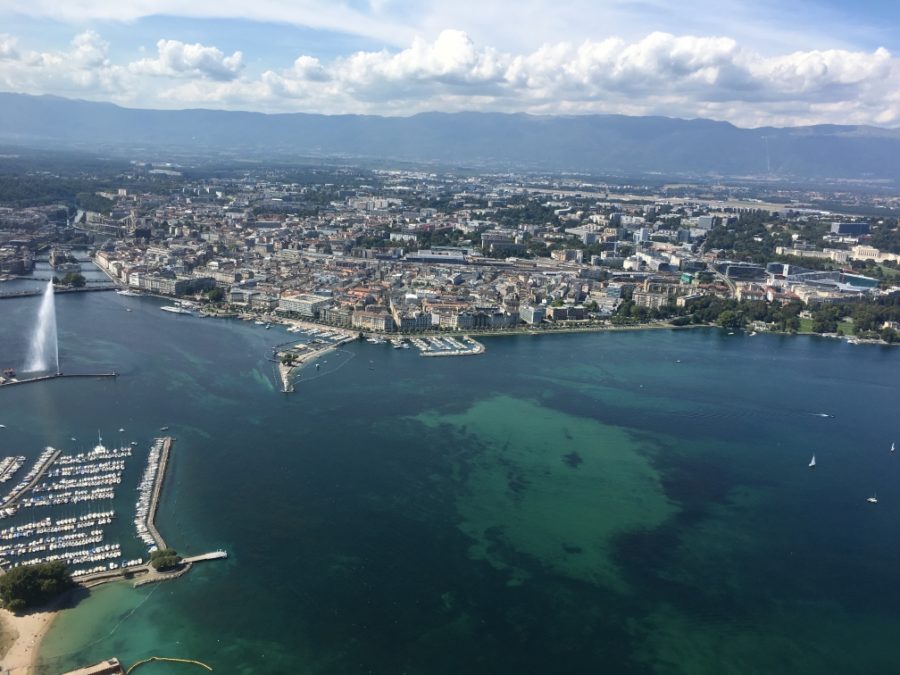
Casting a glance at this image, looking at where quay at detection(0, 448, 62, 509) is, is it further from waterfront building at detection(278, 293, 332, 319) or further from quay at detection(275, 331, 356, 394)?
waterfront building at detection(278, 293, 332, 319)

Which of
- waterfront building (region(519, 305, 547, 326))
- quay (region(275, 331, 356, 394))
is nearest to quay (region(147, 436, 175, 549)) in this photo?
quay (region(275, 331, 356, 394))

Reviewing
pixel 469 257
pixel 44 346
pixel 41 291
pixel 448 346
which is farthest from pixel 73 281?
pixel 469 257

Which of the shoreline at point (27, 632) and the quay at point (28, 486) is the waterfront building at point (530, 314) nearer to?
the quay at point (28, 486)

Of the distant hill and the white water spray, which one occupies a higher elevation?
the distant hill

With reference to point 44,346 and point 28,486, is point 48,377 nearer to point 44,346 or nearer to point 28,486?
point 44,346

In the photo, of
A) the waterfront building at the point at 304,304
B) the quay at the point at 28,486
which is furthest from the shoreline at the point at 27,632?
the waterfront building at the point at 304,304

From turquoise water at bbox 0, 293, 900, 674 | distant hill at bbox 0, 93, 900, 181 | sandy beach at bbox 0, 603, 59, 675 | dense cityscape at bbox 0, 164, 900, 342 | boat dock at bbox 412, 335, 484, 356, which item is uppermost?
distant hill at bbox 0, 93, 900, 181

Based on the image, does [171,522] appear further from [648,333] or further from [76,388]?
[648,333]
